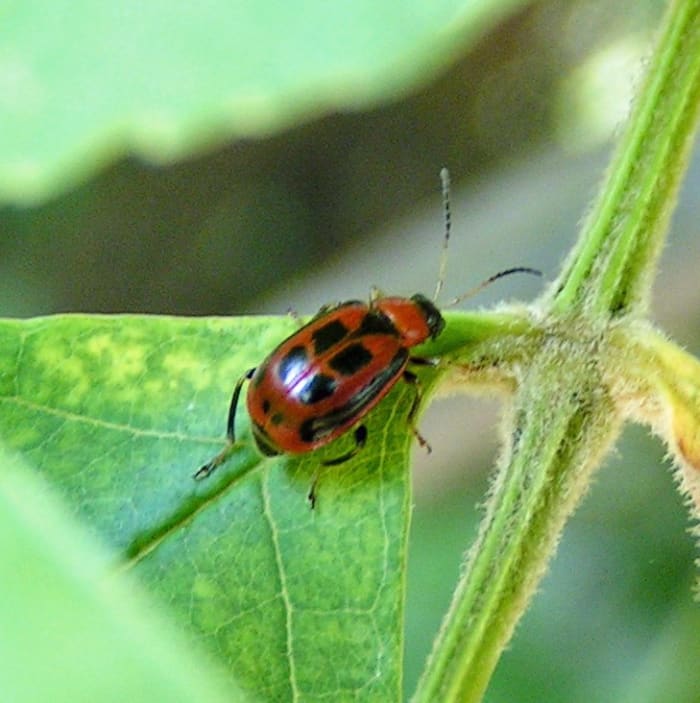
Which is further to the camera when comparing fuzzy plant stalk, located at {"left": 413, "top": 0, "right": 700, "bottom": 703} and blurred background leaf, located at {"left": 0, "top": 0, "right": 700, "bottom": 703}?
blurred background leaf, located at {"left": 0, "top": 0, "right": 700, "bottom": 703}

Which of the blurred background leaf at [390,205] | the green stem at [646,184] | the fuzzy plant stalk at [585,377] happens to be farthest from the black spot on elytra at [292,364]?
the blurred background leaf at [390,205]

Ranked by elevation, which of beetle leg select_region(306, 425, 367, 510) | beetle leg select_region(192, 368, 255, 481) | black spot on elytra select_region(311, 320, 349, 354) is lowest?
black spot on elytra select_region(311, 320, 349, 354)

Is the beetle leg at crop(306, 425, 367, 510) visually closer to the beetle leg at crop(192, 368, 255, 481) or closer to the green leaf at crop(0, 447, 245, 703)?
→ the beetle leg at crop(192, 368, 255, 481)

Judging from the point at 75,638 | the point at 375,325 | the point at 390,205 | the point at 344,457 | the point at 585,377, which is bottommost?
the point at 390,205

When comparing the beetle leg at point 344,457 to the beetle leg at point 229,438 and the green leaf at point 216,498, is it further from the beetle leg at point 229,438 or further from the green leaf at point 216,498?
the beetle leg at point 229,438

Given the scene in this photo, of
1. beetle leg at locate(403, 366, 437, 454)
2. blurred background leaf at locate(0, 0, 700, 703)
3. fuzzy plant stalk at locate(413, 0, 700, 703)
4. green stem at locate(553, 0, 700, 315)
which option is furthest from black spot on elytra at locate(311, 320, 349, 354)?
blurred background leaf at locate(0, 0, 700, 703)

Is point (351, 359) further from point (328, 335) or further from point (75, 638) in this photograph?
point (75, 638)

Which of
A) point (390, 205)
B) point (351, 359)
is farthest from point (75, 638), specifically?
point (390, 205)
